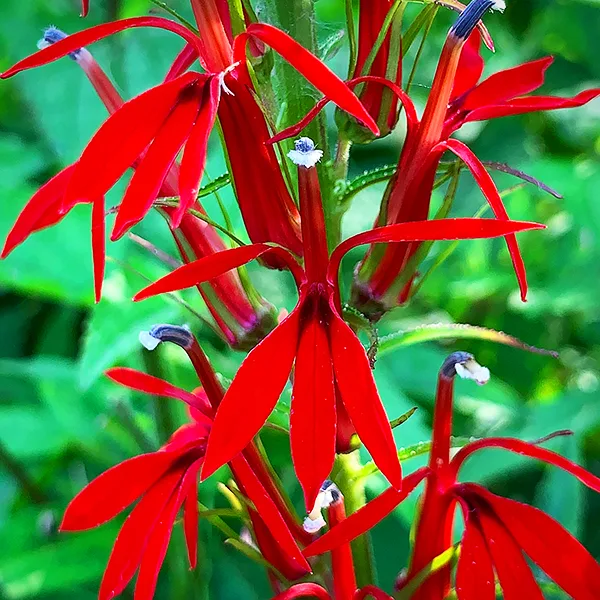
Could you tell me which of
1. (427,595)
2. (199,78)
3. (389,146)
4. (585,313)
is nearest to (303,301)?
(199,78)

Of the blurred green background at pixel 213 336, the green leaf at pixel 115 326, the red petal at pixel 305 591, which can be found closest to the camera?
the red petal at pixel 305 591

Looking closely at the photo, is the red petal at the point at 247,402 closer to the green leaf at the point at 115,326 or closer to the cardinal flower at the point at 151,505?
the cardinal flower at the point at 151,505

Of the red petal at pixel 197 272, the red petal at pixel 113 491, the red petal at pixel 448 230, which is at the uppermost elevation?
the red petal at pixel 197 272

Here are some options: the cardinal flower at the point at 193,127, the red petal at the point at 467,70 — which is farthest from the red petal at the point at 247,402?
the red petal at the point at 467,70

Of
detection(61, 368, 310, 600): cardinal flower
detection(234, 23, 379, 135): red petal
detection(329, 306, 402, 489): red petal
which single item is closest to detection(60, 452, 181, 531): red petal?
detection(61, 368, 310, 600): cardinal flower

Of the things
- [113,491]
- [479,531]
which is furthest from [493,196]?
[113,491]

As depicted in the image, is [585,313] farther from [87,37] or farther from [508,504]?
[87,37]
